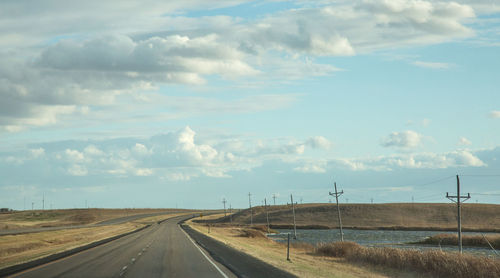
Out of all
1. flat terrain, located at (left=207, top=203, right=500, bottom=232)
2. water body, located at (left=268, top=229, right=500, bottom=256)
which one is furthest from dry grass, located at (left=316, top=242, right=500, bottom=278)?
flat terrain, located at (left=207, top=203, right=500, bottom=232)

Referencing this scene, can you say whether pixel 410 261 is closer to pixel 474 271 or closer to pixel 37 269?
pixel 474 271

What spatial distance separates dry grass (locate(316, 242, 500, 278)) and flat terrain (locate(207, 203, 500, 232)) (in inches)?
4140

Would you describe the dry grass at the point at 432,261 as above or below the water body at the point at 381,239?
above

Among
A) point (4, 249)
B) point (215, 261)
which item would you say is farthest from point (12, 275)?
point (4, 249)

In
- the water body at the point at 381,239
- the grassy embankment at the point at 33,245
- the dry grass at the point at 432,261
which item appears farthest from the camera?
the water body at the point at 381,239

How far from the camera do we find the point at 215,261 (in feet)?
110

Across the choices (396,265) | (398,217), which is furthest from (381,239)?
(398,217)

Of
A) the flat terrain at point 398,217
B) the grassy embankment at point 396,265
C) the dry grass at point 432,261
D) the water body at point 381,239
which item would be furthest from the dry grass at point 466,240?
the flat terrain at point 398,217

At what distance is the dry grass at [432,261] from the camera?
29484 millimetres

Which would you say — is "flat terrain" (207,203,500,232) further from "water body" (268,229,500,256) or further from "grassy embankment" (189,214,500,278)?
"grassy embankment" (189,214,500,278)

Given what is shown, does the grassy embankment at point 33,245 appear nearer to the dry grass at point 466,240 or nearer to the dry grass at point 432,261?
the dry grass at point 432,261

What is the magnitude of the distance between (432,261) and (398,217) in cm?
13602

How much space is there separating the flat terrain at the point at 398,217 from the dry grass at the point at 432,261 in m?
105

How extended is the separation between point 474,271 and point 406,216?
462ft
